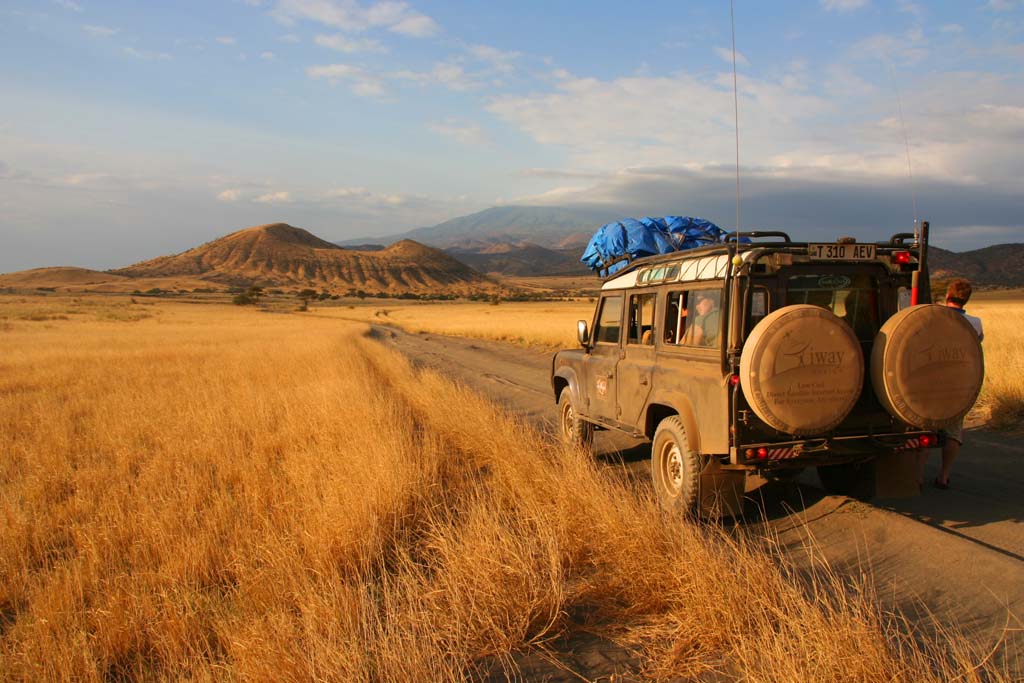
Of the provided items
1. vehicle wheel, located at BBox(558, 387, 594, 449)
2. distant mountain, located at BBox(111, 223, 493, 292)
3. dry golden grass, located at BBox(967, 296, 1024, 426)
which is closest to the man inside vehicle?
vehicle wheel, located at BBox(558, 387, 594, 449)

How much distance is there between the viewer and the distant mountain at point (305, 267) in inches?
5399

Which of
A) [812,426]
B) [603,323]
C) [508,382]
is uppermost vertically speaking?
[603,323]

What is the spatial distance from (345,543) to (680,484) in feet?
9.06

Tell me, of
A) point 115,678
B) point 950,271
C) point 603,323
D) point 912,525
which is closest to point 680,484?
point 912,525

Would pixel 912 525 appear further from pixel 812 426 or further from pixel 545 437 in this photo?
pixel 545 437

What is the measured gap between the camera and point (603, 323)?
7.71 meters

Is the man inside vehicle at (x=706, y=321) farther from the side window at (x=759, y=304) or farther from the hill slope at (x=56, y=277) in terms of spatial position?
the hill slope at (x=56, y=277)

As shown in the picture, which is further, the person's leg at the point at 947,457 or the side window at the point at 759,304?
the person's leg at the point at 947,457

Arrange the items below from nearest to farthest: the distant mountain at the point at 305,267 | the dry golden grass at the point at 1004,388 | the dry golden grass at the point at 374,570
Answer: the dry golden grass at the point at 374,570
the dry golden grass at the point at 1004,388
the distant mountain at the point at 305,267

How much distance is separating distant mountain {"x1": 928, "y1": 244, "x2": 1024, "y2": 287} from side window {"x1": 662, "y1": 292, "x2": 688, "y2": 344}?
99361mm

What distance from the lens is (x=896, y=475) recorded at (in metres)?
5.50

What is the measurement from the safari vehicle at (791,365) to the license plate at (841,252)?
0.01 m

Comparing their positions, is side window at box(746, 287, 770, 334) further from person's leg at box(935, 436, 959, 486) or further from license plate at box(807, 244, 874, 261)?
person's leg at box(935, 436, 959, 486)

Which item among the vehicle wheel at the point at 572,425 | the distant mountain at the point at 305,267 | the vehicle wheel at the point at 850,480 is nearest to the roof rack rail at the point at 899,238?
the vehicle wheel at the point at 850,480
